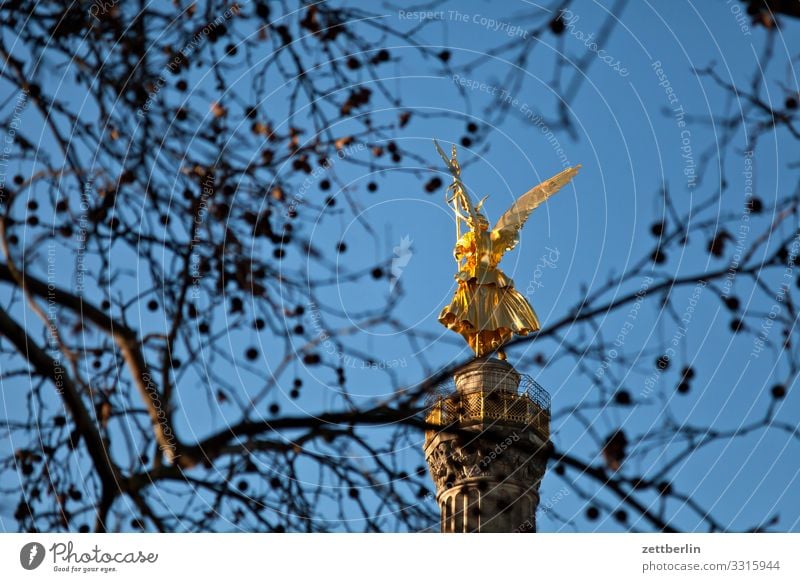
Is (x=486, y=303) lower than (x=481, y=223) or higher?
lower

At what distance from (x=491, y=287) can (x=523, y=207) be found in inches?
89.8

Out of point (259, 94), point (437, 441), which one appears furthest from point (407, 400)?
point (437, 441)

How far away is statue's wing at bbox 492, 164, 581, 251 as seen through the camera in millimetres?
42094

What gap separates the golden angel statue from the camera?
42438 millimetres

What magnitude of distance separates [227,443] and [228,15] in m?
6.14

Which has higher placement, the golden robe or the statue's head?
the statue's head

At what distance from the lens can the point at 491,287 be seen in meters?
43.2

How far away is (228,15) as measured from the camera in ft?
61.6

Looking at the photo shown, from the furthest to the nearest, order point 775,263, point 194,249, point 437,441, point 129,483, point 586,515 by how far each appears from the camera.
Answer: point 437,441 → point 586,515 → point 194,249 → point 775,263 → point 129,483

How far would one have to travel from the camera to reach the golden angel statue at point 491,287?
42.4 metres

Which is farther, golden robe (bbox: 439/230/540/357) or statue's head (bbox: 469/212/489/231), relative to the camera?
statue's head (bbox: 469/212/489/231)

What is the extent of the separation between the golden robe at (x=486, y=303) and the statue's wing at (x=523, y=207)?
0.04 meters

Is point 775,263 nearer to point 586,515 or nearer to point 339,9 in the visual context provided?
point 586,515

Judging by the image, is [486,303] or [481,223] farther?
[481,223]
